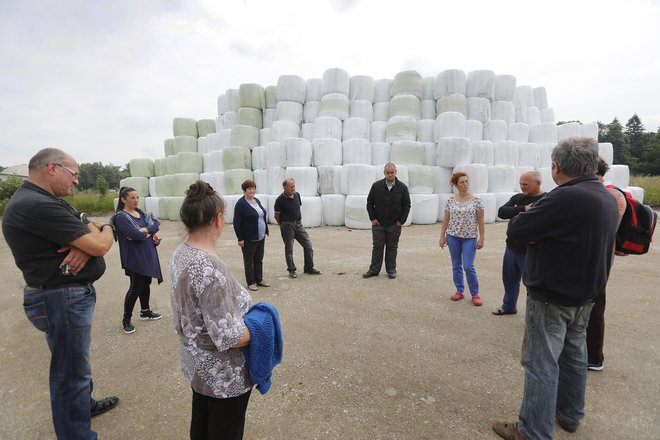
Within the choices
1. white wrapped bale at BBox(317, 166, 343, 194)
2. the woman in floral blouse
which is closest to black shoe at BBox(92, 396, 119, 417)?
the woman in floral blouse

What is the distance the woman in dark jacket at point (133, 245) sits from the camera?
10.7 feet

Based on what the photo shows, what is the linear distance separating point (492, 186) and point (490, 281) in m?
8.33

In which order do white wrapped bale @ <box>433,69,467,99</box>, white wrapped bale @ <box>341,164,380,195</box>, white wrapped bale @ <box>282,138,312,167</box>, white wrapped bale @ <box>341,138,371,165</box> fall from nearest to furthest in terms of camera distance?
white wrapped bale @ <box>341,164,380,195</box> < white wrapped bale @ <box>282,138,312,167</box> < white wrapped bale @ <box>341,138,371,165</box> < white wrapped bale @ <box>433,69,467,99</box>

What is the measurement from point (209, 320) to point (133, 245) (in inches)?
104

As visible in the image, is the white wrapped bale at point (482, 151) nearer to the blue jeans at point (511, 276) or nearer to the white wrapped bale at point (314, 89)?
the white wrapped bale at point (314, 89)

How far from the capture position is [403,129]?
1288 centimetres

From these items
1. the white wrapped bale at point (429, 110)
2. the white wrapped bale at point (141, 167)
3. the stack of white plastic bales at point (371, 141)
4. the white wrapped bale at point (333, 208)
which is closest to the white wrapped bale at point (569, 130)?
the stack of white plastic bales at point (371, 141)

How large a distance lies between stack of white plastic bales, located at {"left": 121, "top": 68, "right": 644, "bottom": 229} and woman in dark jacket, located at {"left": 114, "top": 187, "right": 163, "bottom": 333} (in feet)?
25.5

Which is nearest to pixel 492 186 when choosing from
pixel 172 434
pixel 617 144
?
pixel 172 434

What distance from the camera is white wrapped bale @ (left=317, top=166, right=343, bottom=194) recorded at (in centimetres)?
1180

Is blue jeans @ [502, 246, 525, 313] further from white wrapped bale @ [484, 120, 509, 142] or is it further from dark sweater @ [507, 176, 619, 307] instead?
white wrapped bale @ [484, 120, 509, 142]

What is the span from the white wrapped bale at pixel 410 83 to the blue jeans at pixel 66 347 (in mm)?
13727

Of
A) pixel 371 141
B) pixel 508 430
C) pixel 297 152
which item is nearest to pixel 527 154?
pixel 371 141

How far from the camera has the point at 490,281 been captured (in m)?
5.09
